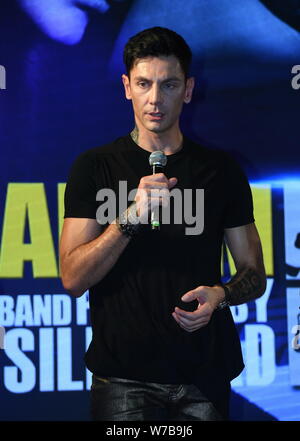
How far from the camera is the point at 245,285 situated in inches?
81.6

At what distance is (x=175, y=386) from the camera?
1898mm

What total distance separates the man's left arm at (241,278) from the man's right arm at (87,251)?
266 millimetres

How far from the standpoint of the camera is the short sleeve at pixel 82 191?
6.49 ft

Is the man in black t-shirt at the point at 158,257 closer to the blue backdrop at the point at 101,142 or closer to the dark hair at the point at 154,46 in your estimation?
the dark hair at the point at 154,46

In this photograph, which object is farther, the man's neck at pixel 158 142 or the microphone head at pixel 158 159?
the man's neck at pixel 158 142

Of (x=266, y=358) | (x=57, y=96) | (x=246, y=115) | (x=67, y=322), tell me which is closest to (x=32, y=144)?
(x=57, y=96)

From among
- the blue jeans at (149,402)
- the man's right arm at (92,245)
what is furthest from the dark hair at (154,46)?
the blue jeans at (149,402)

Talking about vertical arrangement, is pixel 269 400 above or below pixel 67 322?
below

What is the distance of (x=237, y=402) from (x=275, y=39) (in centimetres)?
195

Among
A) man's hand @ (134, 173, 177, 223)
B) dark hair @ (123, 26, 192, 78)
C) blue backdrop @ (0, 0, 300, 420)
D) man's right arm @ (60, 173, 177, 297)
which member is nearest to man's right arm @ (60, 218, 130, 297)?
man's right arm @ (60, 173, 177, 297)

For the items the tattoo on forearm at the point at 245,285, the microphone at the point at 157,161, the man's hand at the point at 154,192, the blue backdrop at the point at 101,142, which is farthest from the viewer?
the blue backdrop at the point at 101,142

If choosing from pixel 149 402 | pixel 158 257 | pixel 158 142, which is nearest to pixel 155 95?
pixel 158 142

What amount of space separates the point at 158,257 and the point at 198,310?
216 mm
